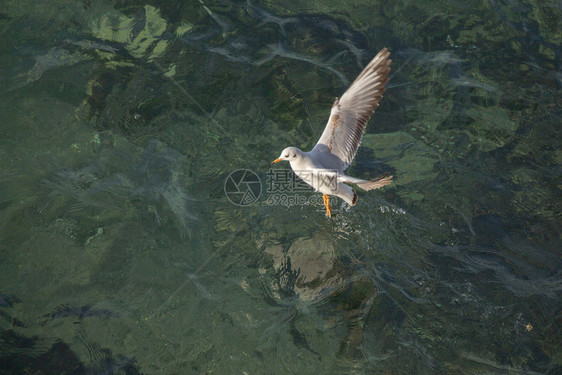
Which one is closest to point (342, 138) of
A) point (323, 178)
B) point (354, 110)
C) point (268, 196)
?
point (354, 110)

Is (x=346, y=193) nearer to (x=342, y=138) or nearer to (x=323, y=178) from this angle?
(x=323, y=178)

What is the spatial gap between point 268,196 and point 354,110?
4.57 ft

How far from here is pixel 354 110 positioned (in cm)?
438

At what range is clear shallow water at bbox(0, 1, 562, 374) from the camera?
413 centimetres

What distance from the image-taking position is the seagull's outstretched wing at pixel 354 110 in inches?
169

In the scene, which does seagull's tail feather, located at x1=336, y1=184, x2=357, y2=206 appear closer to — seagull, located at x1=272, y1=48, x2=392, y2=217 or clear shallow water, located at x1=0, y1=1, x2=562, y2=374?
seagull, located at x1=272, y1=48, x2=392, y2=217

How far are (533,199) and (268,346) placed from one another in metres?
3.47

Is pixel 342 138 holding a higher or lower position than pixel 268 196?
higher

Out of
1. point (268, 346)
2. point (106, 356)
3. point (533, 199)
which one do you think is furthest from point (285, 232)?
point (533, 199)

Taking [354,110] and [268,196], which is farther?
[268,196]

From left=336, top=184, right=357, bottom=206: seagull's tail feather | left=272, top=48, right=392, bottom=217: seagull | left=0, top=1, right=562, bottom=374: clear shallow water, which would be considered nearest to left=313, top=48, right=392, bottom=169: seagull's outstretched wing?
left=272, top=48, right=392, bottom=217: seagull

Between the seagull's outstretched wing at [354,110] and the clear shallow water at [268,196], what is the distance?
2.72 feet

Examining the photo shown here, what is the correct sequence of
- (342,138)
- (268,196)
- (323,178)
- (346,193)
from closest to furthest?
(323,178), (346,193), (342,138), (268,196)

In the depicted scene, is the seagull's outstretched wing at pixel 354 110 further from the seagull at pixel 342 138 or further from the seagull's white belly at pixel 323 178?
the seagull's white belly at pixel 323 178
